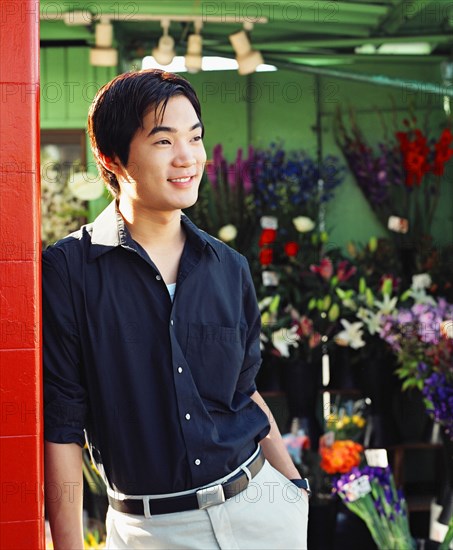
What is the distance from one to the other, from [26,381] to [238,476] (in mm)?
628

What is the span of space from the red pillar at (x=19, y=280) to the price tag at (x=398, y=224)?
13.6 feet

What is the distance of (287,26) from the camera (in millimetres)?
5430

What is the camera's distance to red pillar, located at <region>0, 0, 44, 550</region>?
167cm

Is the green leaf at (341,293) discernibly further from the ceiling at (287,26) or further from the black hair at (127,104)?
the black hair at (127,104)

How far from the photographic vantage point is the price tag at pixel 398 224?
564 cm

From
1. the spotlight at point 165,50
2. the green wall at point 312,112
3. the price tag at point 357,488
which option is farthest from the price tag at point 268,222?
the price tag at point 357,488

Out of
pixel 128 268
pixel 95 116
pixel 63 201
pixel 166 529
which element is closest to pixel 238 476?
pixel 166 529

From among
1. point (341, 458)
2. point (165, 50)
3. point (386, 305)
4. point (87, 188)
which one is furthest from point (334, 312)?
point (165, 50)

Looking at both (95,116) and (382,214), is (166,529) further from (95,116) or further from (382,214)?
(382,214)

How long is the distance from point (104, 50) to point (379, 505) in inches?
110

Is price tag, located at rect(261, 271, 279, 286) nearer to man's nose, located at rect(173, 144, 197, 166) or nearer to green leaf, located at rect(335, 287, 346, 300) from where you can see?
green leaf, located at rect(335, 287, 346, 300)

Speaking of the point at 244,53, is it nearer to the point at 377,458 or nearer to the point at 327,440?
the point at 327,440

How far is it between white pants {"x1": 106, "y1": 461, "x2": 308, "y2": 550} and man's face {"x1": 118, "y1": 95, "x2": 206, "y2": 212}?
660 mm

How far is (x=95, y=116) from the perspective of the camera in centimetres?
206
